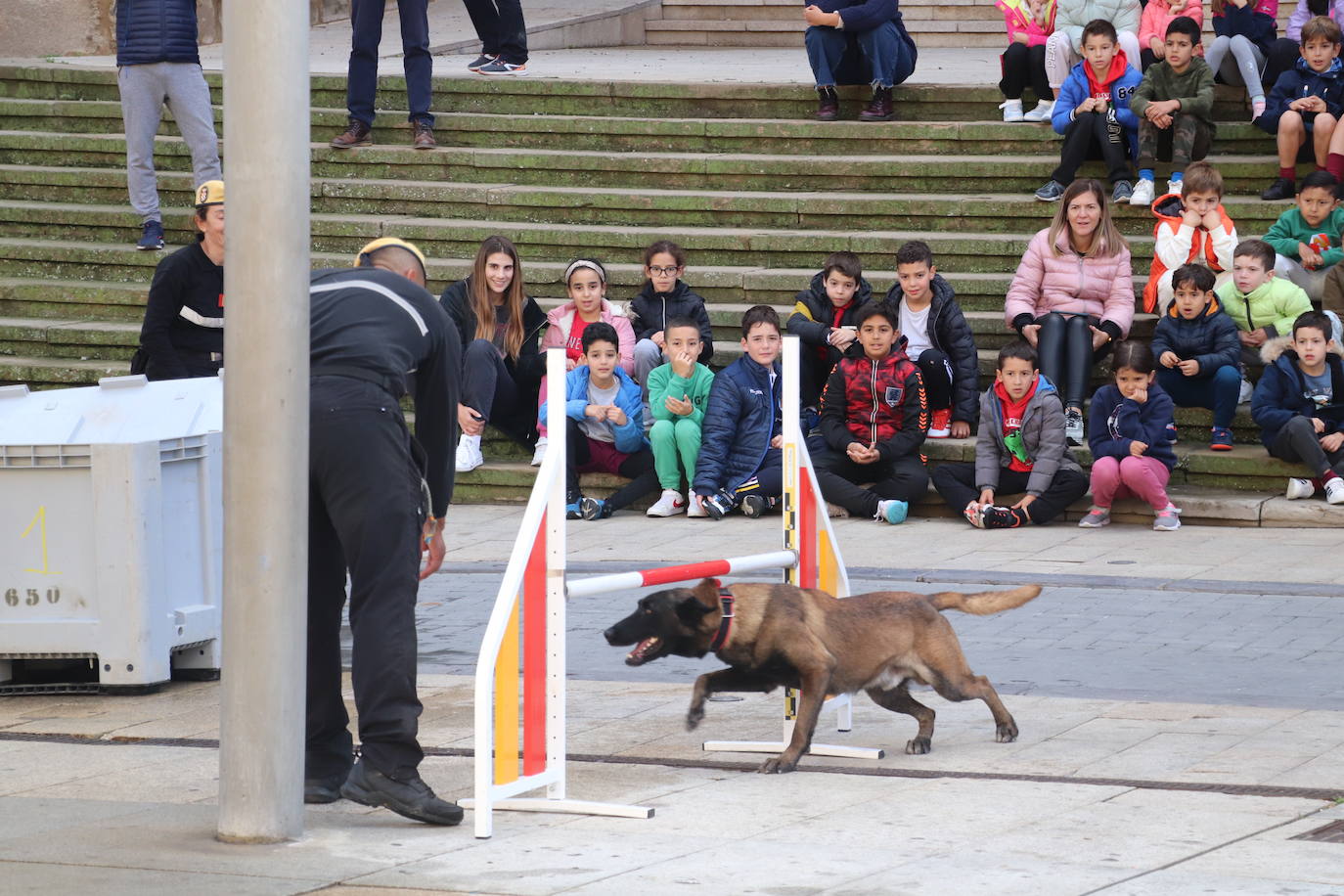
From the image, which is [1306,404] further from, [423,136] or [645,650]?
[423,136]

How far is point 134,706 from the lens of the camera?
7.61m

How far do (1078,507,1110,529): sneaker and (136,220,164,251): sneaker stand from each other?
273 inches

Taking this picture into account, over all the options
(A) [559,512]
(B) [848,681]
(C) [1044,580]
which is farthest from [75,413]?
(C) [1044,580]

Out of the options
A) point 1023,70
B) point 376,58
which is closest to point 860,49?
point 1023,70

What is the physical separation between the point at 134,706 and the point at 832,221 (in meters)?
7.28

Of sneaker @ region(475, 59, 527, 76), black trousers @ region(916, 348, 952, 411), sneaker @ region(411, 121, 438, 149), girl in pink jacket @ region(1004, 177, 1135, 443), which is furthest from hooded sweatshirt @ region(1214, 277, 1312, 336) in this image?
sneaker @ region(475, 59, 527, 76)

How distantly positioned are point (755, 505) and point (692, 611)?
5203 millimetres

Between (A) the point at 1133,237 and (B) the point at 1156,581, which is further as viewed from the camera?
(A) the point at 1133,237

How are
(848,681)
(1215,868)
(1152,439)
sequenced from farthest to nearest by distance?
1. (1152,439)
2. (848,681)
3. (1215,868)

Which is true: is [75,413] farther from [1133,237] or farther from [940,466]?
[1133,237]

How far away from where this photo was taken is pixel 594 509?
11.6 metres

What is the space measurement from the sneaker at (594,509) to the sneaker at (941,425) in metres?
1.93

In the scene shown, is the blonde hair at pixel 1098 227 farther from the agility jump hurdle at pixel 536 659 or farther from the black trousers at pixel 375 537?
the black trousers at pixel 375 537

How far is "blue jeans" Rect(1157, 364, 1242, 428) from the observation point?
36.6 ft
